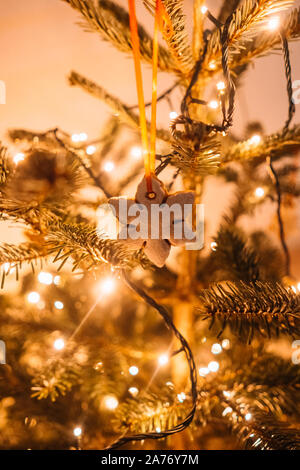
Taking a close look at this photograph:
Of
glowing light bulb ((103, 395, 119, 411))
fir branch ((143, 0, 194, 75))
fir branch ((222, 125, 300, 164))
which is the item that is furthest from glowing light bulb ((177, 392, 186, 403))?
fir branch ((143, 0, 194, 75))

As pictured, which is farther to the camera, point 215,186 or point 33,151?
point 215,186

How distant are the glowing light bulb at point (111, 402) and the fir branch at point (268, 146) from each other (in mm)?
474

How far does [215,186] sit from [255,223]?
0.16 metres

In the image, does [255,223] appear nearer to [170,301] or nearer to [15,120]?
[170,301]

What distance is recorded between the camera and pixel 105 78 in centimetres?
77

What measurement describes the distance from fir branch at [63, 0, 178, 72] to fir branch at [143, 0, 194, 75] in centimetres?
6

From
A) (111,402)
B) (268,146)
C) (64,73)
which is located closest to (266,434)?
(111,402)

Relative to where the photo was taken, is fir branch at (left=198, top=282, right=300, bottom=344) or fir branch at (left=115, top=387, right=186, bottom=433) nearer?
fir branch at (left=198, top=282, right=300, bottom=344)

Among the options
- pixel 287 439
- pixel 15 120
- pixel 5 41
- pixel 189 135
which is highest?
pixel 5 41

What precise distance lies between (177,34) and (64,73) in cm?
44

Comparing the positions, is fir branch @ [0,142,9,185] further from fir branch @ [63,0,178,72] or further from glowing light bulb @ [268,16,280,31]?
glowing light bulb @ [268,16,280,31]

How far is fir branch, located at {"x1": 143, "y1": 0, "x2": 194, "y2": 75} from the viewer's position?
373mm

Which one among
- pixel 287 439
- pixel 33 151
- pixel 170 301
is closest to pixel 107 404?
pixel 170 301

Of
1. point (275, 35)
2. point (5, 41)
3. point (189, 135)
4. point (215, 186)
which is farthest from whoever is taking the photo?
point (215, 186)
